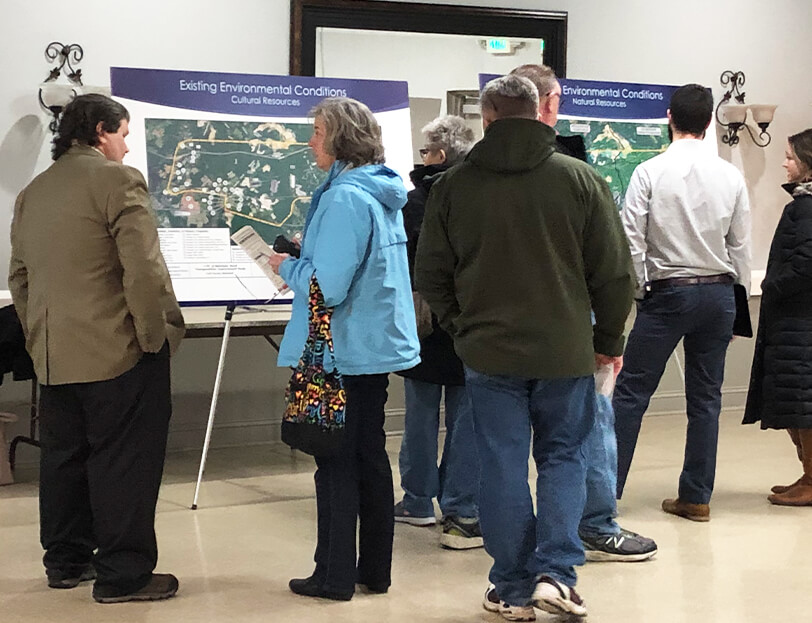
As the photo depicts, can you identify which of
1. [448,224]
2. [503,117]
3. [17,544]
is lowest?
[17,544]

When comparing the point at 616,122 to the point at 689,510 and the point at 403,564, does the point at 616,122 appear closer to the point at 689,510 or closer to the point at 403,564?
the point at 689,510

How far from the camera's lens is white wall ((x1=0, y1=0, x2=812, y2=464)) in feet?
16.2

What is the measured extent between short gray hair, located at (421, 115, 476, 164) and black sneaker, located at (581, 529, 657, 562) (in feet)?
4.38

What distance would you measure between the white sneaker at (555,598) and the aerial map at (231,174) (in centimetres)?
223

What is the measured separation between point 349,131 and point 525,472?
3.39 feet

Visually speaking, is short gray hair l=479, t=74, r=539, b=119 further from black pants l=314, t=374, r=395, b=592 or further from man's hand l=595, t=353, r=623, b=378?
black pants l=314, t=374, r=395, b=592

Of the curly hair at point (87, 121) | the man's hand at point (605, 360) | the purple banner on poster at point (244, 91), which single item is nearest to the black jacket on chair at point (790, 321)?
the man's hand at point (605, 360)

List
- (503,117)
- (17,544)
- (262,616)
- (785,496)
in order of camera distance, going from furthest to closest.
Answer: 1. (785,496)
2. (17,544)
3. (262,616)
4. (503,117)

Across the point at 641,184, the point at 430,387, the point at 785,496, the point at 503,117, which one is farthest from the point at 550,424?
the point at 785,496

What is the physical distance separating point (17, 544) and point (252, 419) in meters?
1.79

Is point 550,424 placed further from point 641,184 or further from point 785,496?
point 785,496

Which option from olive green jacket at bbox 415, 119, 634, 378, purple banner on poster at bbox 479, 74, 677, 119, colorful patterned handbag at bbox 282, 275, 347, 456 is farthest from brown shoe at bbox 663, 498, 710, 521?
purple banner on poster at bbox 479, 74, 677, 119

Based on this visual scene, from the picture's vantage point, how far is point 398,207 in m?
3.10

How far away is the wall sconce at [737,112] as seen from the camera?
6.29 metres
